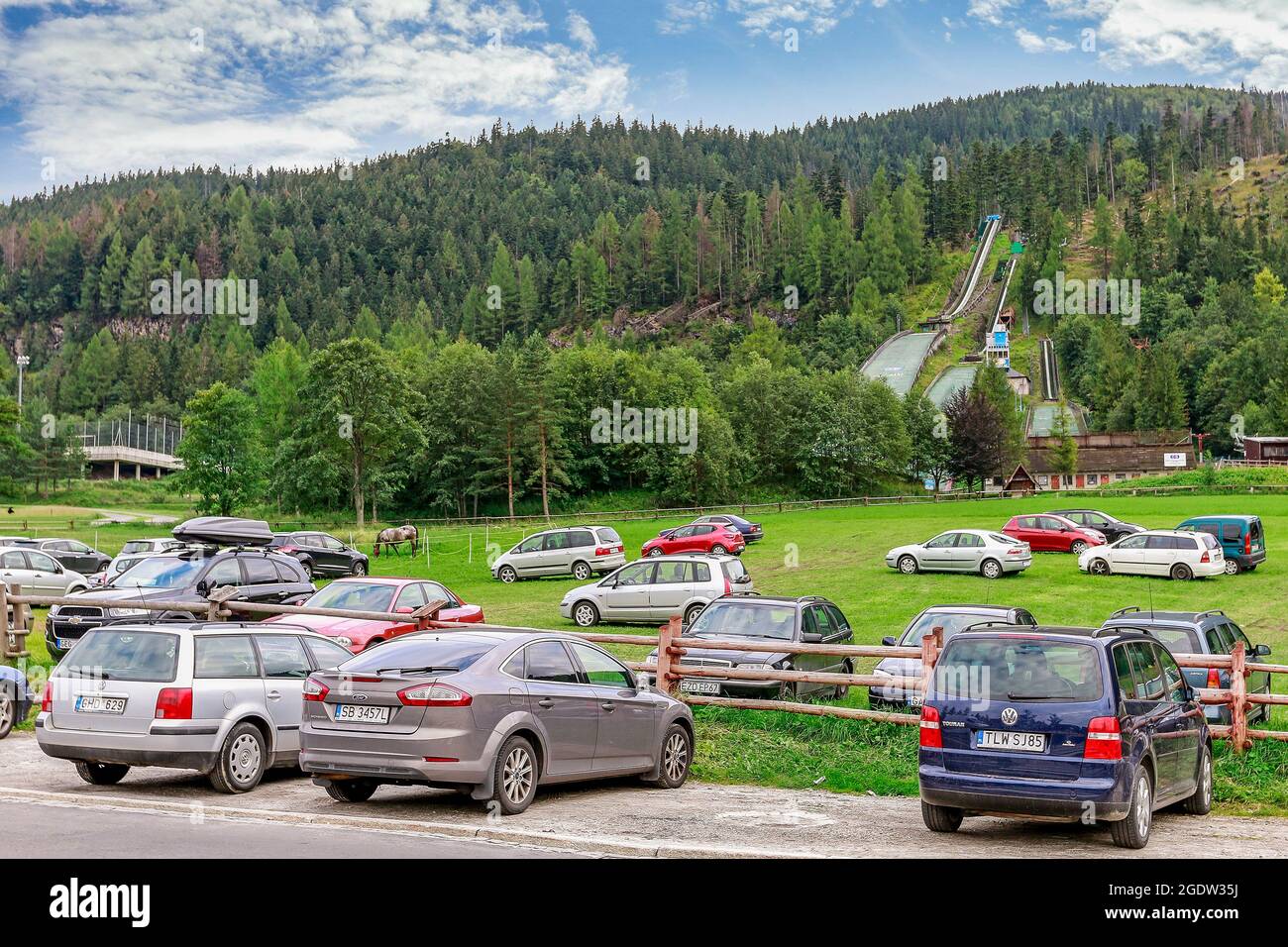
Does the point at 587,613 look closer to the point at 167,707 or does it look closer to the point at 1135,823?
the point at 167,707

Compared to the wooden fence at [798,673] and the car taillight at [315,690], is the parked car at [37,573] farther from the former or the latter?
the car taillight at [315,690]

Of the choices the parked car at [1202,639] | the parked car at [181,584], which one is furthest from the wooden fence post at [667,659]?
the parked car at [181,584]

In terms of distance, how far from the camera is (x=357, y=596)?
2408 cm

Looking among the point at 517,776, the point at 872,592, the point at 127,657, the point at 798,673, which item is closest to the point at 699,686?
the point at 798,673

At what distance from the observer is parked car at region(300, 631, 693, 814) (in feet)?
36.8

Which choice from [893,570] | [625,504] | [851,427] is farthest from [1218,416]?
[893,570]

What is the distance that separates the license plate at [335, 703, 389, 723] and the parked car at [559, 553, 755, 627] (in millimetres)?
19347

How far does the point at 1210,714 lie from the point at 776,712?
19.1ft

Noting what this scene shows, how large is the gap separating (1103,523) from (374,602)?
34993 millimetres

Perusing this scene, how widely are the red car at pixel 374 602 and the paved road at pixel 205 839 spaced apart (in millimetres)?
9643

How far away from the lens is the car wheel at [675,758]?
1387 centimetres

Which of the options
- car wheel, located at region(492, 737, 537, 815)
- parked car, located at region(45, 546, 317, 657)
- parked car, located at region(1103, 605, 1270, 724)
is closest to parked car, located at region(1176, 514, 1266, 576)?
parked car, located at region(1103, 605, 1270, 724)

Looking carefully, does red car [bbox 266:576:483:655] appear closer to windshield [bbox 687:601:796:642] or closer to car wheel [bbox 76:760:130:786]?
windshield [bbox 687:601:796:642]

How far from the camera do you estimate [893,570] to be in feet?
141
